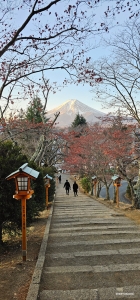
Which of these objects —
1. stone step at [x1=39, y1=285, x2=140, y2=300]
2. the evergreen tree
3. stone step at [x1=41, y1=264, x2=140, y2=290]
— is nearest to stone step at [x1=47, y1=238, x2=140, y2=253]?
stone step at [x1=41, y1=264, x2=140, y2=290]

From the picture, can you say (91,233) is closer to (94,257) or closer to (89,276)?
(94,257)

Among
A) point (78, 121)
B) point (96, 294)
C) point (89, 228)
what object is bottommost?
point (89, 228)

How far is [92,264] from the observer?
4770 mm

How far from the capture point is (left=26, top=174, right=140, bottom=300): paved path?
11.8 feet

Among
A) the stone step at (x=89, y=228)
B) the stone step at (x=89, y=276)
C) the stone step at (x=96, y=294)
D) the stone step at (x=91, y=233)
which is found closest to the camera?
the stone step at (x=96, y=294)

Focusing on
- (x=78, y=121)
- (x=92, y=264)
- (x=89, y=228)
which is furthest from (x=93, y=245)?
(x=78, y=121)

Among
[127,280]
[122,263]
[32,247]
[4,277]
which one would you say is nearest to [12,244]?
[32,247]

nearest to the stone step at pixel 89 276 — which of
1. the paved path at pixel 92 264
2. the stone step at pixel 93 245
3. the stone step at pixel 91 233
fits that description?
the paved path at pixel 92 264

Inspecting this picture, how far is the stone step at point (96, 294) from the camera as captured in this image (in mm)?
3441

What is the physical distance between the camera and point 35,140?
67.9ft

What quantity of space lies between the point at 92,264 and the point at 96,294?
4.14 feet

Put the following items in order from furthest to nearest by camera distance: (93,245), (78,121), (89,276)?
(78,121)
(93,245)
(89,276)

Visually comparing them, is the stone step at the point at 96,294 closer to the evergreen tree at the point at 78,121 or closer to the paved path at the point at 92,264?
the paved path at the point at 92,264

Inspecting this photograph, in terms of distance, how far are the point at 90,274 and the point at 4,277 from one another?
1522 millimetres
